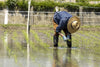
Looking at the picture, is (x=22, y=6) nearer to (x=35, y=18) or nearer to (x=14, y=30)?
(x=35, y=18)

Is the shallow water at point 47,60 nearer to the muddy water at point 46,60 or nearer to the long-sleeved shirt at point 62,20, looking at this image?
the muddy water at point 46,60

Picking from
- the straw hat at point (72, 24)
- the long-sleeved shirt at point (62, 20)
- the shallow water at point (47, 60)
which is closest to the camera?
the shallow water at point (47, 60)

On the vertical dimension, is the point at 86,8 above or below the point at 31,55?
above

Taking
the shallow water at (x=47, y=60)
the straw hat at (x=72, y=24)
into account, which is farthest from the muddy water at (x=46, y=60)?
the straw hat at (x=72, y=24)

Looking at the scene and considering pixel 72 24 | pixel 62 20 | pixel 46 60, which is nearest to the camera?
pixel 46 60

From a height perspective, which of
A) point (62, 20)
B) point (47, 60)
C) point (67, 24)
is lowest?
point (47, 60)

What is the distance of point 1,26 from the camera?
21625 mm

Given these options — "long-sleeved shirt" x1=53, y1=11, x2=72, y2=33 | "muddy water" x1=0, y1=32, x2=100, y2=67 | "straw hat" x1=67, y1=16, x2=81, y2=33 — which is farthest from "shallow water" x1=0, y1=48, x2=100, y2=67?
"long-sleeved shirt" x1=53, y1=11, x2=72, y2=33

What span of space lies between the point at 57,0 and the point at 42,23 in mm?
2967

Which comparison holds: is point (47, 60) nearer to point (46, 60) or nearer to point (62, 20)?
point (46, 60)

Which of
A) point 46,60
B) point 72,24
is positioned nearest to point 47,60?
point 46,60

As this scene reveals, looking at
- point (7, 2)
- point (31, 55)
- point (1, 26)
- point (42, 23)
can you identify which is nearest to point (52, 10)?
point (42, 23)

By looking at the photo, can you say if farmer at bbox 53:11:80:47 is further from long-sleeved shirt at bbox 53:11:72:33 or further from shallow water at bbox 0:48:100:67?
shallow water at bbox 0:48:100:67

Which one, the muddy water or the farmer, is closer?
the muddy water
